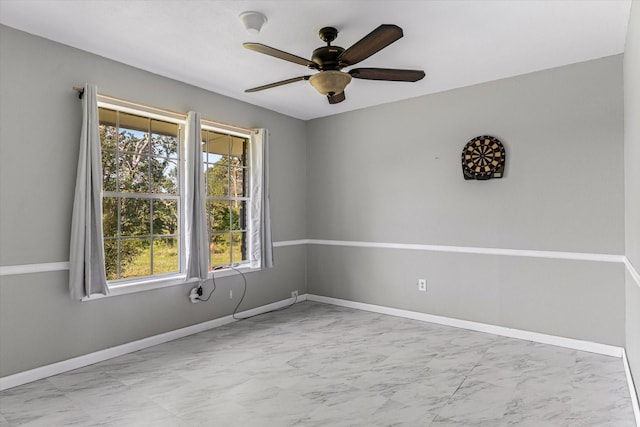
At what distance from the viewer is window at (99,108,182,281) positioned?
3.39m

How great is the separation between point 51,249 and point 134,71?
5.65ft

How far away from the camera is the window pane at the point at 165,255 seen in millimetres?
3734

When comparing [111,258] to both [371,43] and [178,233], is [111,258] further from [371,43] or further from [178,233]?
[371,43]

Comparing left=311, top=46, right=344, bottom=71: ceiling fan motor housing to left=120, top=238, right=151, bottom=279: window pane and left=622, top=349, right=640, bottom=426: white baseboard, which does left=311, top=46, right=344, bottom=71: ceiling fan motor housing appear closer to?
left=120, top=238, right=151, bottom=279: window pane

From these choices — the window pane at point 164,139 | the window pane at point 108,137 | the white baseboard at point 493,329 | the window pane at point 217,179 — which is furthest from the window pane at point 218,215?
the white baseboard at point 493,329

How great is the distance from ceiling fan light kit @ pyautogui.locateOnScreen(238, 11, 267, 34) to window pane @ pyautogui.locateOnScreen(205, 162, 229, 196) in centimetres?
194

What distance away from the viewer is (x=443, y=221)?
4238mm

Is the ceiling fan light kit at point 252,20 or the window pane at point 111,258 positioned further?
the window pane at point 111,258

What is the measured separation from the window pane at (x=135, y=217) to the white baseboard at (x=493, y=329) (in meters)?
2.62

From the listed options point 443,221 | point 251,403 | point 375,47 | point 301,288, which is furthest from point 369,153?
point 251,403

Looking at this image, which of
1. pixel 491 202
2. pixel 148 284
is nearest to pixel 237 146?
pixel 148 284

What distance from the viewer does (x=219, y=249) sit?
4387mm

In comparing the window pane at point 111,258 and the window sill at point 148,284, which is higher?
the window pane at point 111,258

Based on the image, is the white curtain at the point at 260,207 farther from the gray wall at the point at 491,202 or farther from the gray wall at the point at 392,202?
the gray wall at the point at 491,202
